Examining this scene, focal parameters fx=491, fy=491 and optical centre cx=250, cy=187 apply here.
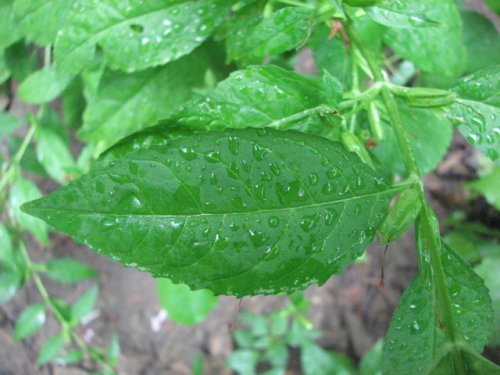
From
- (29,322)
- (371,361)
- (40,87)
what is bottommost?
(371,361)

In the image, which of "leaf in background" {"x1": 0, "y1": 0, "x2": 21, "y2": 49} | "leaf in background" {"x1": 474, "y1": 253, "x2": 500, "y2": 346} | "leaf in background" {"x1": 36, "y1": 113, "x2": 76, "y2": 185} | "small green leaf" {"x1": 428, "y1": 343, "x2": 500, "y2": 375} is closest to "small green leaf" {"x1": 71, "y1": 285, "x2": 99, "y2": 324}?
"leaf in background" {"x1": 36, "y1": 113, "x2": 76, "y2": 185}

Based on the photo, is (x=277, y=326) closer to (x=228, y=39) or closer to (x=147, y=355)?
(x=147, y=355)

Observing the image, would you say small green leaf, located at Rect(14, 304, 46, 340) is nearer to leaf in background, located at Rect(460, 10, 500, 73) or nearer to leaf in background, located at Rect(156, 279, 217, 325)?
leaf in background, located at Rect(156, 279, 217, 325)

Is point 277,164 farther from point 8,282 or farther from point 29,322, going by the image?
point 29,322

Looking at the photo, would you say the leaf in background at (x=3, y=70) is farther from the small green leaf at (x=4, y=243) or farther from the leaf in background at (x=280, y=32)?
the leaf in background at (x=280, y=32)

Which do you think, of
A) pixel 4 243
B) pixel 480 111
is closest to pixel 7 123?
pixel 4 243

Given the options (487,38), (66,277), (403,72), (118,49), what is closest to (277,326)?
(66,277)
